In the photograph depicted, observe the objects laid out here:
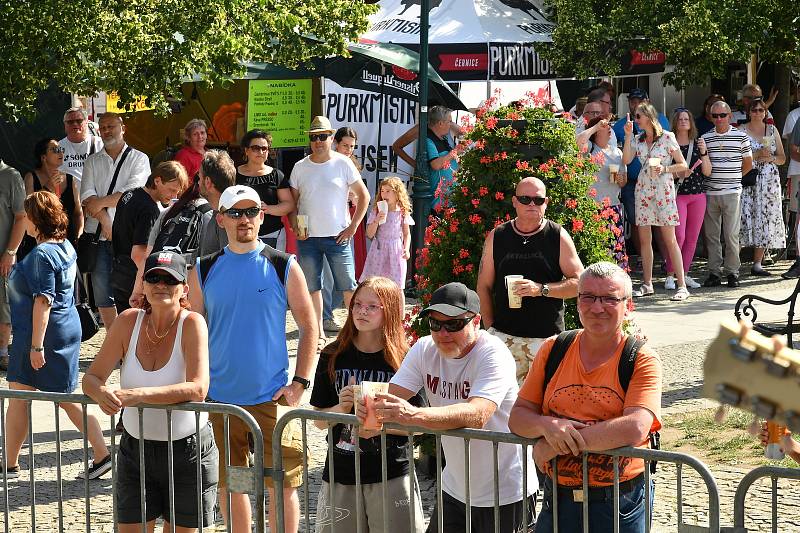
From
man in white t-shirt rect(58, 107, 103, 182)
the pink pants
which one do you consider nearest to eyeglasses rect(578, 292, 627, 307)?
man in white t-shirt rect(58, 107, 103, 182)

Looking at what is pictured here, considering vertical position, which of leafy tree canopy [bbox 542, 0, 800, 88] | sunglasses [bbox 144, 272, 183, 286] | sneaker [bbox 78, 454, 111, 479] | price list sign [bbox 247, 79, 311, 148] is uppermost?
leafy tree canopy [bbox 542, 0, 800, 88]

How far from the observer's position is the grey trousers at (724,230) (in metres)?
14.9

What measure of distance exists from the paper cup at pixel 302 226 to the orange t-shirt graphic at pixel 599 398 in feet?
21.0

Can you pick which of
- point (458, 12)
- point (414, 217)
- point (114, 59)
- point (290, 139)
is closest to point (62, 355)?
point (114, 59)

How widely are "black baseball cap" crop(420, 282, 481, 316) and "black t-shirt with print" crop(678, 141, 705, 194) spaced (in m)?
9.43

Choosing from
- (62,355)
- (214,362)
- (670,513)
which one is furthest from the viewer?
(62,355)

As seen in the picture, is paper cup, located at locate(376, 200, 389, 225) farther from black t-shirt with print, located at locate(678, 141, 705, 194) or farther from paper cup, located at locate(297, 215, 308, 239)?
black t-shirt with print, located at locate(678, 141, 705, 194)

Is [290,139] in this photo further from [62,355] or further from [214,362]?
[214,362]

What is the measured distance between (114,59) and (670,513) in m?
6.09

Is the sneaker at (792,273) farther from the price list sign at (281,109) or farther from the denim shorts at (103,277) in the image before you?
the denim shorts at (103,277)

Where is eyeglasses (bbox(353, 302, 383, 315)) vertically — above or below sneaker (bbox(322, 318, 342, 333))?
above

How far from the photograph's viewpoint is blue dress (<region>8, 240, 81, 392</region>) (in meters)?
7.90

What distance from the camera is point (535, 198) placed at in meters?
7.23

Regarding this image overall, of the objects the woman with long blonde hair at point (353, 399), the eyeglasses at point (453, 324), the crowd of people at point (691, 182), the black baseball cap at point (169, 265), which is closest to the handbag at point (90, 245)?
the crowd of people at point (691, 182)
